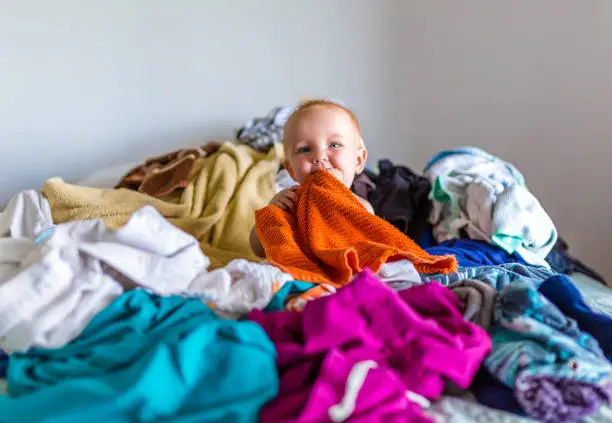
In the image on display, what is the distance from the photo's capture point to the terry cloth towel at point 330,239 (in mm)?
983

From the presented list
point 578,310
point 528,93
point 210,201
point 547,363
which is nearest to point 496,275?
point 578,310

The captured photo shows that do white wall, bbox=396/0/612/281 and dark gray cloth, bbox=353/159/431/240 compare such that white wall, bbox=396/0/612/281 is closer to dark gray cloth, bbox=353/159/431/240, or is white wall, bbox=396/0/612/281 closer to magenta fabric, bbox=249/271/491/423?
dark gray cloth, bbox=353/159/431/240

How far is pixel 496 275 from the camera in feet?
3.19

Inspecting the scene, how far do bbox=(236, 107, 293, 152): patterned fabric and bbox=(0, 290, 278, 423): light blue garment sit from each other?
3.37 feet

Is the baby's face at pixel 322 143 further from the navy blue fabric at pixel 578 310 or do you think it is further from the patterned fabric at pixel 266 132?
the navy blue fabric at pixel 578 310

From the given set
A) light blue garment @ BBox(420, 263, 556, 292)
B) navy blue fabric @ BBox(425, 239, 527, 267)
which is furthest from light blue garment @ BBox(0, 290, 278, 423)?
navy blue fabric @ BBox(425, 239, 527, 267)

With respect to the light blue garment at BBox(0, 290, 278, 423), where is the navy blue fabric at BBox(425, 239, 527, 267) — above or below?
below

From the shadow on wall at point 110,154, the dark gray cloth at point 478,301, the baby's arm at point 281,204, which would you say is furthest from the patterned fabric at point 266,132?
the dark gray cloth at point 478,301

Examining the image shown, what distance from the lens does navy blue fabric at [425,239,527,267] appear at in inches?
50.5

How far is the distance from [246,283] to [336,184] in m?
0.41

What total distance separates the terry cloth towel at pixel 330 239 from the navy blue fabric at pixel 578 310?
23cm

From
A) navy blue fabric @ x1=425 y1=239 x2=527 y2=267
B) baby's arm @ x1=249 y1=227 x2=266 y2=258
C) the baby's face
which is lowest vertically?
navy blue fabric @ x1=425 y1=239 x2=527 y2=267

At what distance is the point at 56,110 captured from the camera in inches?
71.3

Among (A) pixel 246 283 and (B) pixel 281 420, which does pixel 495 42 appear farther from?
(B) pixel 281 420
